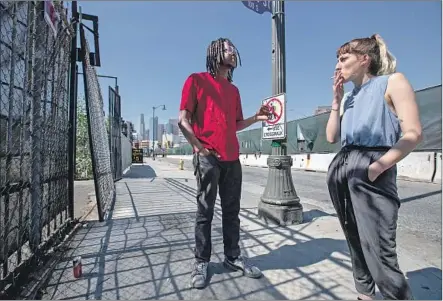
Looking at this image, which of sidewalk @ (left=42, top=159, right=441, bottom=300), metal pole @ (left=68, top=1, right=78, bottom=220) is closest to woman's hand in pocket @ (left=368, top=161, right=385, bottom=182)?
sidewalk @ (left=42, top=159, right=441, bottom=300)

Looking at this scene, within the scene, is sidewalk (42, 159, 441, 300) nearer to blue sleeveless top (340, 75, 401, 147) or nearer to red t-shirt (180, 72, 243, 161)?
red t-shirt (180, 72, 243, 161)

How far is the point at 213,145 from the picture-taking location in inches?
94.5

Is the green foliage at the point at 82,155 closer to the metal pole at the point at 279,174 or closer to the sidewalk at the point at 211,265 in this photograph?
→ the sidewalk at the point at 211,265

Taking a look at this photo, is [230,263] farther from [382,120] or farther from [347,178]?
[382,120]

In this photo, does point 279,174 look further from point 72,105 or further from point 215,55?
point 72,105

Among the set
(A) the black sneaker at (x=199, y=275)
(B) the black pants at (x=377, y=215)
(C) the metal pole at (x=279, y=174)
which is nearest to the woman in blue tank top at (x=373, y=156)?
(B) the black pants at (x=377, y=215)

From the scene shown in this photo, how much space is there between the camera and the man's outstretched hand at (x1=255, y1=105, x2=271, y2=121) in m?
2.79

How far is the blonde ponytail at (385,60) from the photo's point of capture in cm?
185

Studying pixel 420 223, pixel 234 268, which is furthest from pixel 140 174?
pixel 234 268

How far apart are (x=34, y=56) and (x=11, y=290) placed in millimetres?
1952

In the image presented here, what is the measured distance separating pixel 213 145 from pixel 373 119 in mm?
1176

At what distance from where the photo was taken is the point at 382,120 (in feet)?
5.64

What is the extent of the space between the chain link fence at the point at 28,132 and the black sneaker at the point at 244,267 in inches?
67.5

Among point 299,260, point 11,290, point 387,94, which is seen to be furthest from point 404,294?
point 11,290
